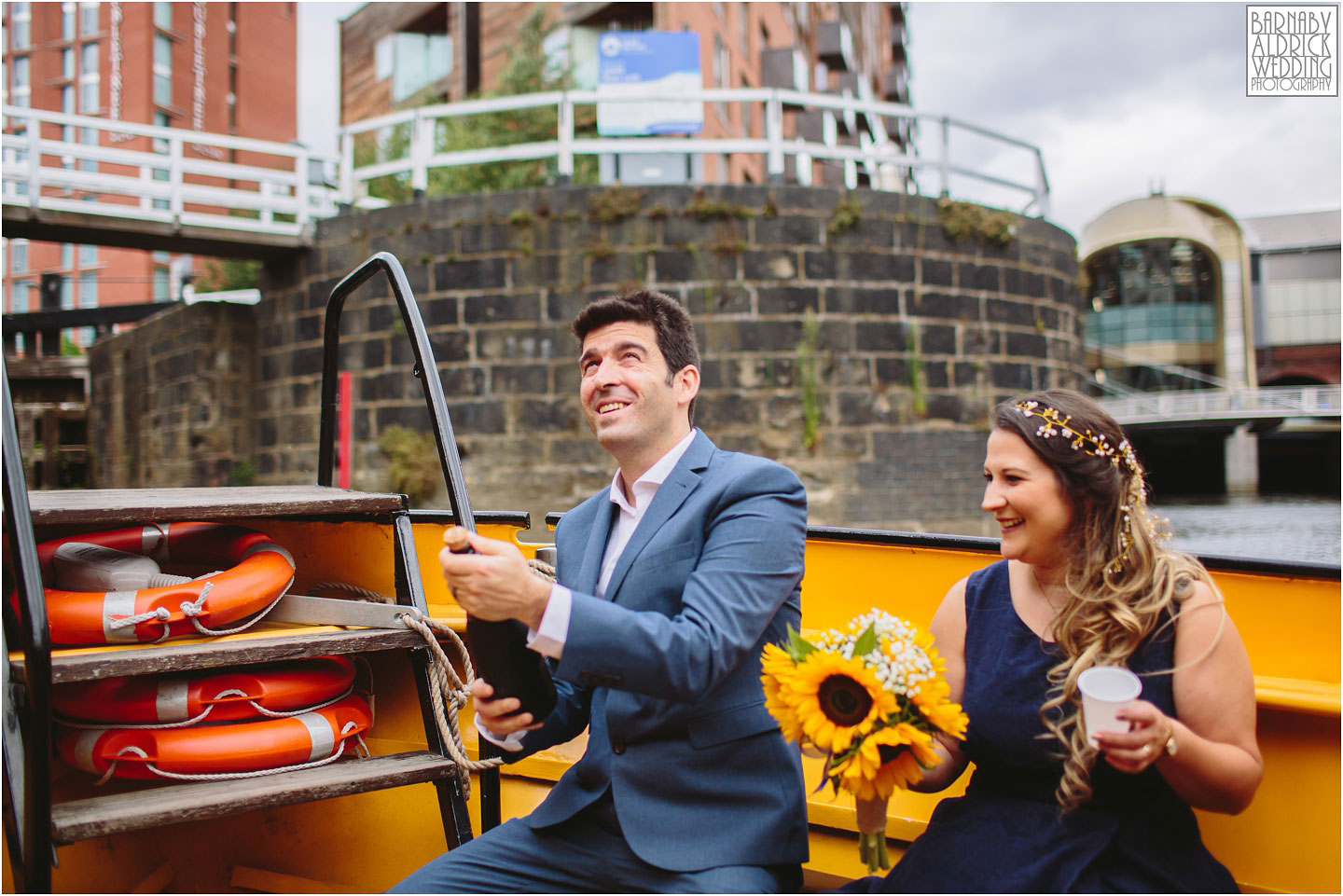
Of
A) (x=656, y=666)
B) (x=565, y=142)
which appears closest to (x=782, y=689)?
(x=656, y=666)

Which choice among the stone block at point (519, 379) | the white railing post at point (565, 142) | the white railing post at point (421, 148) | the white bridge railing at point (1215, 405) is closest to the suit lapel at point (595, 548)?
the stone block at point (519, 379)

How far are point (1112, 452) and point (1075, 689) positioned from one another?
42 cm

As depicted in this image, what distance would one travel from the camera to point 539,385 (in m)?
9.45

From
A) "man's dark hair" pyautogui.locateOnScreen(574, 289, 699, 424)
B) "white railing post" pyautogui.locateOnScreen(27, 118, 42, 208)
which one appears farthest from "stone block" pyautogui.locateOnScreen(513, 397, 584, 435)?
"man's dark hair" pyautogui.locateOnScreen(574, 289, 699, 424)

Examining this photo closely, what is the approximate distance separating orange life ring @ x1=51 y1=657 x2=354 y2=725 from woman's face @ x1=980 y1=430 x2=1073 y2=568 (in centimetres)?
161

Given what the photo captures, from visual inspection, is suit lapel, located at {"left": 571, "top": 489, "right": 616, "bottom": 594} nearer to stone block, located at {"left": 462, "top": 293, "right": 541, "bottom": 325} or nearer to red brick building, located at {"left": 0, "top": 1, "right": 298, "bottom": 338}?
stone block, located at {"left": 462, "top": 293, "right": 541, "bottom": 325}

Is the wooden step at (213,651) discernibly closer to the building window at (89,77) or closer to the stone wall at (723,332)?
the stone wall at (723,332)

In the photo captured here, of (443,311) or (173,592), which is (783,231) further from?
(173,592)

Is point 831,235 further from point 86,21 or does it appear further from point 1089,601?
point 86,21

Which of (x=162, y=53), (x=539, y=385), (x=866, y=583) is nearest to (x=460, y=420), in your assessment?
(x=539, y=385)

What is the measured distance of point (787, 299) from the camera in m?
9.44

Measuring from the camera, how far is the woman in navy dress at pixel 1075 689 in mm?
1430

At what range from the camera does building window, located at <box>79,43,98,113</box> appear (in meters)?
36.7

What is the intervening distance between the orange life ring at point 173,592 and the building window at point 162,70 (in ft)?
130
